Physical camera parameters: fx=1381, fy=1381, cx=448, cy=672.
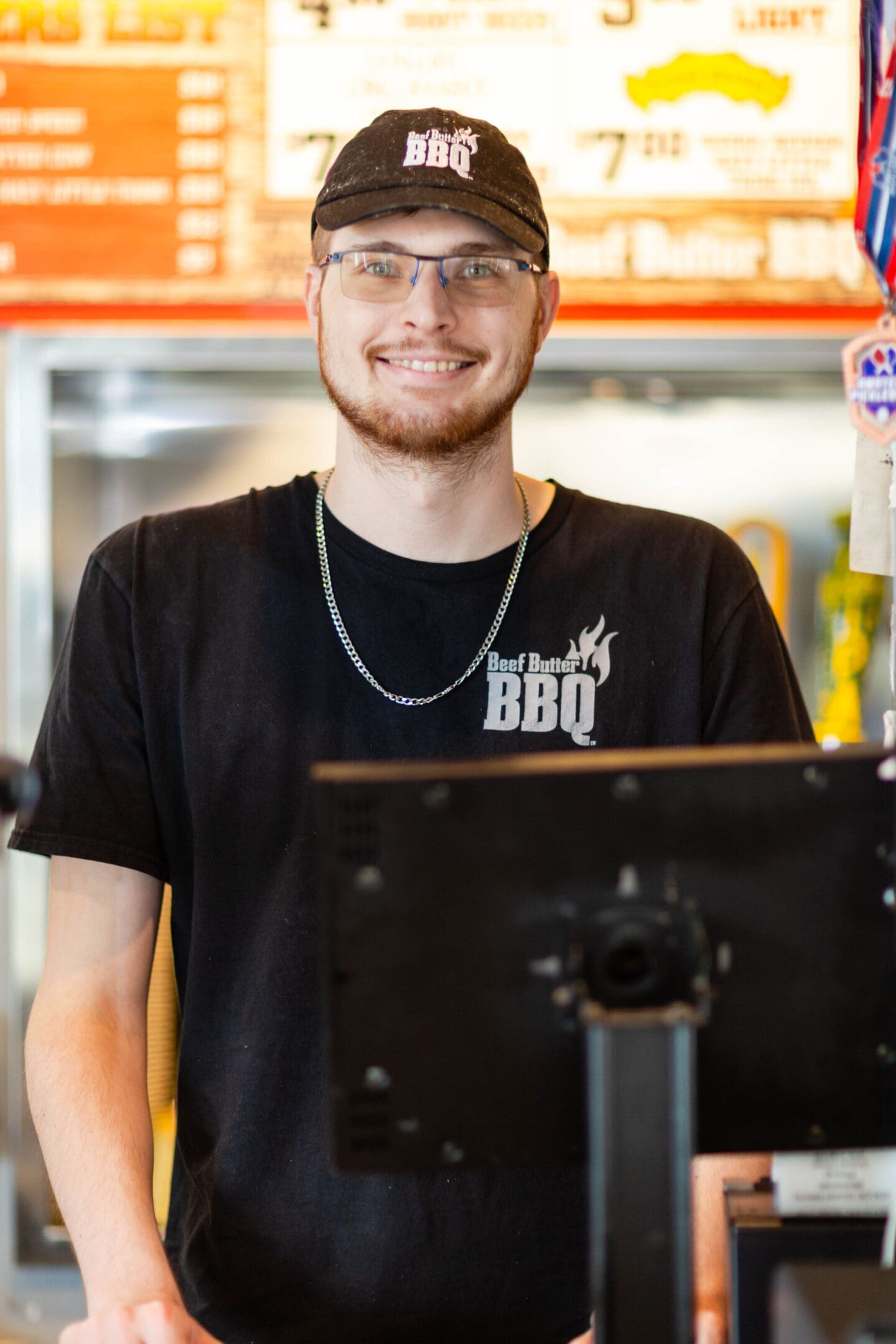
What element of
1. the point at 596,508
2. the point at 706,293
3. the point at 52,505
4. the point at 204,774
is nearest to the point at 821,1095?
the point at 204,774

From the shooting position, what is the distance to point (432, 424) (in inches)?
50.6

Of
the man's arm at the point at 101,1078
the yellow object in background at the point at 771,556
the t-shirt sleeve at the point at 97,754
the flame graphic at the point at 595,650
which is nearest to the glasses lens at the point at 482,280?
the flame graphic at the point at 595,650

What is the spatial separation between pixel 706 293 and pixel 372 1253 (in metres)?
1.34

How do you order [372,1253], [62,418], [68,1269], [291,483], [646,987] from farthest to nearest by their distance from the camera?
[62,418]
[68,1269]
[291,483]
[372,1253]
[646,987]

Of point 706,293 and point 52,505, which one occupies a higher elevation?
point 706,293

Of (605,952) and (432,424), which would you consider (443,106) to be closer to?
(432,424)

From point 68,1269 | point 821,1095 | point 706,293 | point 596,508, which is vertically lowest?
point 68,1269

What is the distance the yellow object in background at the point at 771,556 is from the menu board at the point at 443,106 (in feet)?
1.15

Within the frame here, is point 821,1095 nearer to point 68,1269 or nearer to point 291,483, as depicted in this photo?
point 291,483

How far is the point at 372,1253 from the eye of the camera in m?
1.18

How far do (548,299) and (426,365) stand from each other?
8.8 inches

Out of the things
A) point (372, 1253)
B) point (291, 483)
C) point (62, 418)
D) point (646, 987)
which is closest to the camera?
point (646, 987)

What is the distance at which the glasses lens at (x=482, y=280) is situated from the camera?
131 cm

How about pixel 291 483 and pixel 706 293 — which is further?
pixel 706 293
